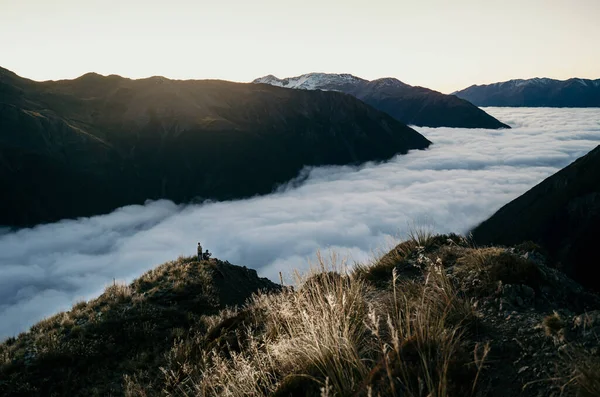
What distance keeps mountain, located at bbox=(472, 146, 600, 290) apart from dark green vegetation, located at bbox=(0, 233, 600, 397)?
3349 inches

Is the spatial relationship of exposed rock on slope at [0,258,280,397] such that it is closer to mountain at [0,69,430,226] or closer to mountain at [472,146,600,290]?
mountain at [472,146,600,290]

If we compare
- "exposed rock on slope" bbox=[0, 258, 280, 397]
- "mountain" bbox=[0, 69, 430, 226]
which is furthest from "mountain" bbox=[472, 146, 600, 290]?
"mountain" bbox=[0, 69, 430, 226]

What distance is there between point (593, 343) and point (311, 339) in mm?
2578

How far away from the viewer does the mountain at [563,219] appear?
78.5 meters

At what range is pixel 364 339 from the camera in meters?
3.81

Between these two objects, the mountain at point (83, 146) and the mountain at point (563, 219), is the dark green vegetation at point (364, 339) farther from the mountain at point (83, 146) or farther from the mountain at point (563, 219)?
the mountain at point (83, 146)

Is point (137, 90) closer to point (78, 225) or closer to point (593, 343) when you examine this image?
point (78, 225)

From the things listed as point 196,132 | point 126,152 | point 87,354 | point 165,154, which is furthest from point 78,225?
point 87,354

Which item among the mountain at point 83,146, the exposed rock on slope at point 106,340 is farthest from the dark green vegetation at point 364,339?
the mountain at point 83,146

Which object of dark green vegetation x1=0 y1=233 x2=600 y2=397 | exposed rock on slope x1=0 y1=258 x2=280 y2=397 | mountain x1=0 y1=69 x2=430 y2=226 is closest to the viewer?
dark green vegetation x1=0 y1=233 x2=600 y2=397

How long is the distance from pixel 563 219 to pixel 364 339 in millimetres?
109014

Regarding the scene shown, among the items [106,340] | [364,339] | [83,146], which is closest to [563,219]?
[106,340]

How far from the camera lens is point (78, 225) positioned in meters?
177

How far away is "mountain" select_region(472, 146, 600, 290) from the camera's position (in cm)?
7850
